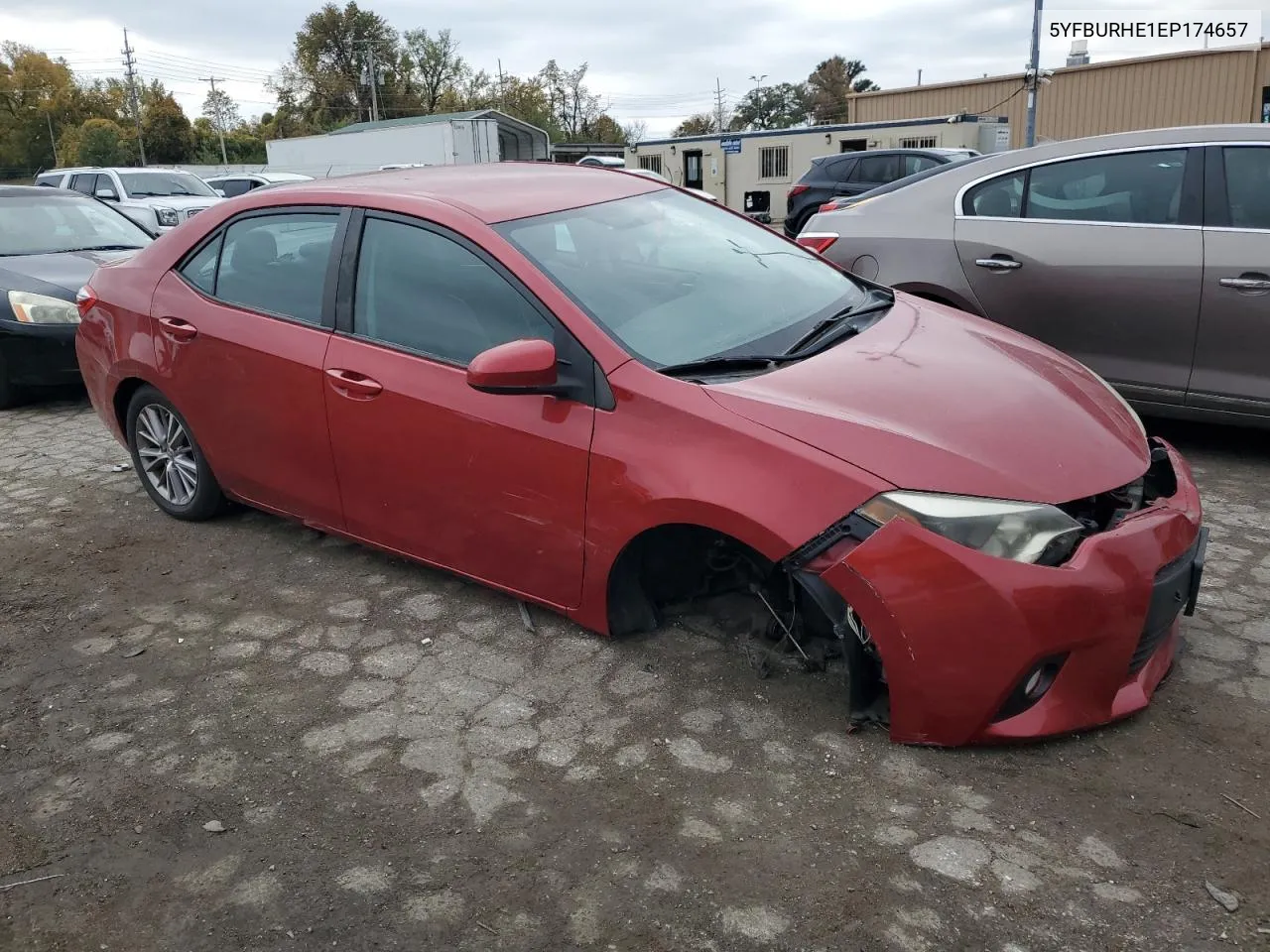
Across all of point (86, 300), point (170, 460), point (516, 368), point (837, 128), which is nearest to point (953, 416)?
point (516, 368)

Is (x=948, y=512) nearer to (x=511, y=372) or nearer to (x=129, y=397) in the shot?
(x=511, y=372)

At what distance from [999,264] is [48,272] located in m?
6.24

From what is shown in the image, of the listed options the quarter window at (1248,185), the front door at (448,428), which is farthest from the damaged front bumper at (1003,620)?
the quarter window at (1248,185)

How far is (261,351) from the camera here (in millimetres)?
3879

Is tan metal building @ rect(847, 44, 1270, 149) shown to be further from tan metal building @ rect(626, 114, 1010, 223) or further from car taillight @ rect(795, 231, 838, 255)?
car taillight @ rect(795, 231, 838, 255)

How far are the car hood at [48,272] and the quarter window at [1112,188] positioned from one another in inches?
220

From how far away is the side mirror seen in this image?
300 cm

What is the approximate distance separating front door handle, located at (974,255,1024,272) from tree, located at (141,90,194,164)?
7587cm

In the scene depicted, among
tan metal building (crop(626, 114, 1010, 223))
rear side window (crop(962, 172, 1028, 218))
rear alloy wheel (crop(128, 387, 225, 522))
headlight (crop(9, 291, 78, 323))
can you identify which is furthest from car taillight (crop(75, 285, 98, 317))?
tan metal building (crop(626, 114, 1010, 223))

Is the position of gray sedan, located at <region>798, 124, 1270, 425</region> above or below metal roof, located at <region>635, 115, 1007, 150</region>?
below

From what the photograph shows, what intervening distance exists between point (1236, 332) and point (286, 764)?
4.40 meters

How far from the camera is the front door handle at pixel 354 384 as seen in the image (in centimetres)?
353

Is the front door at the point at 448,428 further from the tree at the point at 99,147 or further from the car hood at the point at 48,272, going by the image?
the tree at the point at 99,147

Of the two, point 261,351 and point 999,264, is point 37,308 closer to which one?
point 261,351
